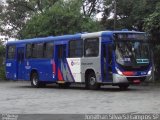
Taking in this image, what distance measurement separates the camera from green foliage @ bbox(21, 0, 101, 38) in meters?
37.8

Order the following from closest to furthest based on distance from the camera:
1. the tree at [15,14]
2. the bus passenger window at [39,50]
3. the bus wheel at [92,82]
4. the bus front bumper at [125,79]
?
the bus front bumper at [125,79] → the bus wheel at [92,82] → the bus passenger window at [39,50] → the tree at [15,14]

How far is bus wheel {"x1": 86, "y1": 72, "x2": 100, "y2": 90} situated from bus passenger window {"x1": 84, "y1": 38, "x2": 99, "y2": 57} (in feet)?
3.57

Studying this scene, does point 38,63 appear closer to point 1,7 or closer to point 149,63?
point 149,63

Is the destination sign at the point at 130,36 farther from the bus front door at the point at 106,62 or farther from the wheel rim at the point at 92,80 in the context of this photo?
the wheel rim at the point at 92,80

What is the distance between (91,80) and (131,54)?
2.94 m

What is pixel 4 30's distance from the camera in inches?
2158

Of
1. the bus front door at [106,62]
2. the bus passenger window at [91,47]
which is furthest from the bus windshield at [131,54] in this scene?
the bus passenger window at [91,47]

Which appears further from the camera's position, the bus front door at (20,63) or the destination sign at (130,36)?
Result: the bus front door at (20,63)

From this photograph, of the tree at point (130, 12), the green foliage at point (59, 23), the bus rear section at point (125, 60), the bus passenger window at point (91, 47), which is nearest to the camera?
the bus rear section at point (125, 60)

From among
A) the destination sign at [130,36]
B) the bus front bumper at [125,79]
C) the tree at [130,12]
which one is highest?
the tree at [130,12]

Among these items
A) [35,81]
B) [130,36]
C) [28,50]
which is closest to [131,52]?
[130,36]

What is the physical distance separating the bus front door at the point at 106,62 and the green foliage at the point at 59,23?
13.0 metres

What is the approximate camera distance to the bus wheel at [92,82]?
2550cm

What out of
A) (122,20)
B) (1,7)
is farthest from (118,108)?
(1,7)
